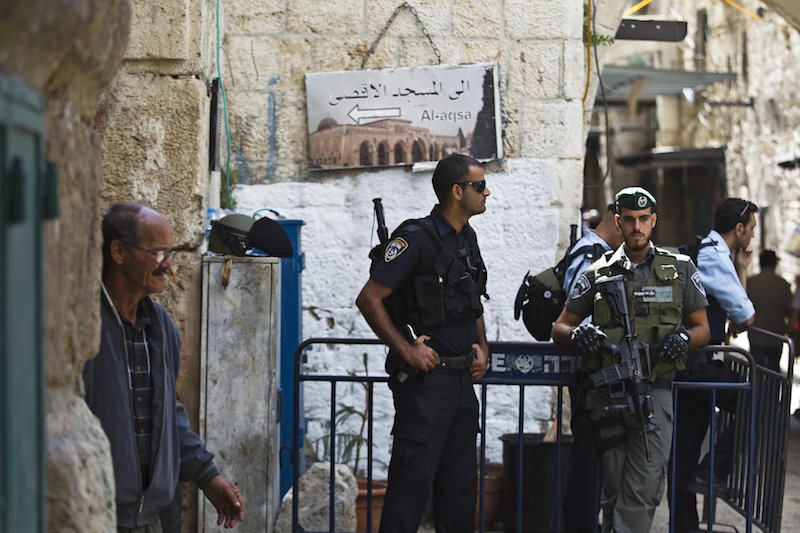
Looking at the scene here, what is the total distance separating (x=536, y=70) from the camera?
20.4 ft

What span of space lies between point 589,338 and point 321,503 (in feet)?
5.04

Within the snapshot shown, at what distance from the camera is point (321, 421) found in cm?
635

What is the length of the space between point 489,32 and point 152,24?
2.24m

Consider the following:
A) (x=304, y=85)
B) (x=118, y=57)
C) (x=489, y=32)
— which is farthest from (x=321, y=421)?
(x=118, y=57)

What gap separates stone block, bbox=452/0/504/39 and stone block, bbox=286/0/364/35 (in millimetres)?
514

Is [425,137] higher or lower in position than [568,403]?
higher

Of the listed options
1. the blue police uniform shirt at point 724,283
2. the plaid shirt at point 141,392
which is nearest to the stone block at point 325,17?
the blue police uniform shirt at point 724,283

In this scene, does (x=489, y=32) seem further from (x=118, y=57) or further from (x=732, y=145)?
(x=732, y=145)

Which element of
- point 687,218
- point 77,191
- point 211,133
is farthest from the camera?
point 687,218

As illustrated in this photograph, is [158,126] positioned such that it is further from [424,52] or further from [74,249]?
[74,249]

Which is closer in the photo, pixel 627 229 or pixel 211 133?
pixel 627 229

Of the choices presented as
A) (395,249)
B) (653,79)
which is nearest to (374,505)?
(395,249)

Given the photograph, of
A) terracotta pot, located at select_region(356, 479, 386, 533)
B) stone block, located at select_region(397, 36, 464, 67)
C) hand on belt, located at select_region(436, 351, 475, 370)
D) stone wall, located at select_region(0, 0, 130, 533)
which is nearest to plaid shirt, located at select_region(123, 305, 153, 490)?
stone wall, located at select_region(0, 0, 130, 533)

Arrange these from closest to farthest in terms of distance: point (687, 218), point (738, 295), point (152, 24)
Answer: point (152, 24) < point (738, 295) < point (687, 218)
